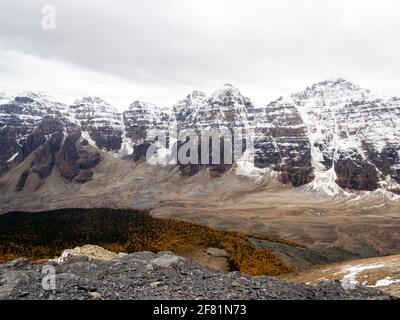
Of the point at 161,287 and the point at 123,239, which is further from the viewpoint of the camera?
the point at 123,239

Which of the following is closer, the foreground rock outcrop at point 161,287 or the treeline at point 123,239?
the foreground rock outcrop at point 161,287

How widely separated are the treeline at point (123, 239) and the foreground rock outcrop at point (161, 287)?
265 ft

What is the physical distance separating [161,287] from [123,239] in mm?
114724

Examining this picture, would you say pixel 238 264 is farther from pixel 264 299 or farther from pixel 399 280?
pixel 264 299

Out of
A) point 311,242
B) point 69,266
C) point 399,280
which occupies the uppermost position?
point 69,266

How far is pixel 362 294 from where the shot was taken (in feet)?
101

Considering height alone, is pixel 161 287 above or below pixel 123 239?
above

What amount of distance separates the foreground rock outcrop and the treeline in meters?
80.8

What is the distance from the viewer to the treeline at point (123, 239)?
123m

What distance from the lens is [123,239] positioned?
14250cm

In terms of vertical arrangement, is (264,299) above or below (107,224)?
above
